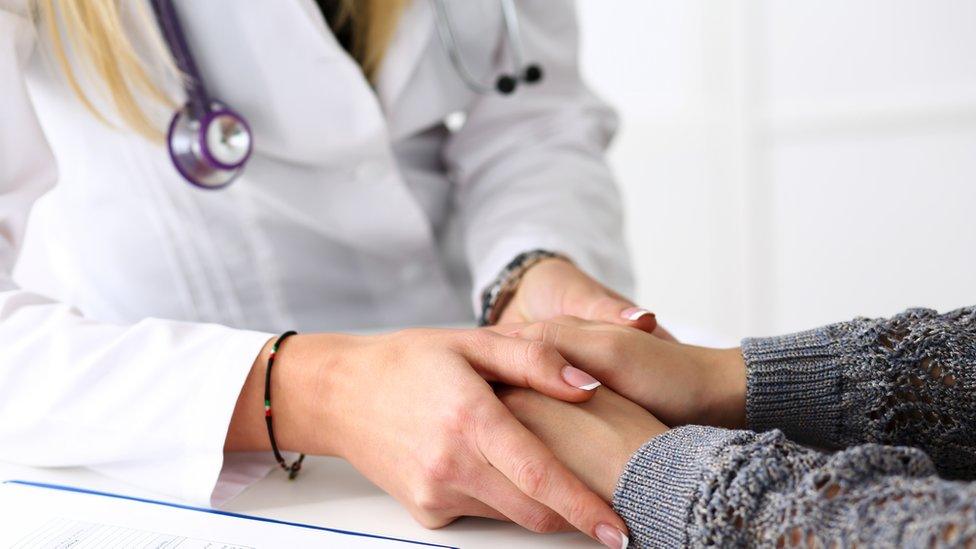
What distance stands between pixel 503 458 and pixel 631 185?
2.00m

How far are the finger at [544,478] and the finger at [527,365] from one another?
0.05m

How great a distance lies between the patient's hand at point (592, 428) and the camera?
0.53m

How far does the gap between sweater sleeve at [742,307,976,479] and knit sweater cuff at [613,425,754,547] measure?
0.37 ft

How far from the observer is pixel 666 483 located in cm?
48

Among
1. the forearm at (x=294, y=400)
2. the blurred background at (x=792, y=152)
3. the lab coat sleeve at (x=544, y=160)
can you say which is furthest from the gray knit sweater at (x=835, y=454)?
the blurred background at (x=792, y=152)

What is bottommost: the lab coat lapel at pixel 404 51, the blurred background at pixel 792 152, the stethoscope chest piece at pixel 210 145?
the blurred background at pixel 792 152

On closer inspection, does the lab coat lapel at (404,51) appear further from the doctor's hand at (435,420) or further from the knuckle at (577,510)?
the knuckle at (577,510)

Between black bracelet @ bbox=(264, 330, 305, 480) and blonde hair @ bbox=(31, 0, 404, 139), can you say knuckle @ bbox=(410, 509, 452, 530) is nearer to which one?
black bracelet @ bbox=(264, 330, 305, 480)

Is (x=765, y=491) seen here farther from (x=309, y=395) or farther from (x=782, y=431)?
(x=309, y=395)

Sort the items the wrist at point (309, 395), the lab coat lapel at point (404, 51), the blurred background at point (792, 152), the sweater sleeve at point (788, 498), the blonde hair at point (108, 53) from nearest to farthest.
→ the sweater sleeve at point (788, 498)
the wrist at point (309, 395)
the blonde hair at point (108, 53)
the lab coat lapel at point (404, 51)
the blurred background at point (792, 152)

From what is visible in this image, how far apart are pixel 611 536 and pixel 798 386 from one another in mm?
184

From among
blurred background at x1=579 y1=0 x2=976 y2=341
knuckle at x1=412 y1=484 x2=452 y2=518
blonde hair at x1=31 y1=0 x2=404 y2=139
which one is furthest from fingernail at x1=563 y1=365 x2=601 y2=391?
blurred background at x1=579 y1=0 x2=976 y2=341

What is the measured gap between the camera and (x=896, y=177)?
7.16 feet

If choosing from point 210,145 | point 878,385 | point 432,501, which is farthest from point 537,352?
point 210,145
